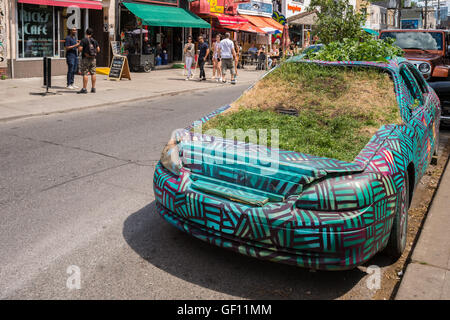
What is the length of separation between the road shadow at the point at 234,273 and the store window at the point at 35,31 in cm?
1573

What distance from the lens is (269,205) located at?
337 cm

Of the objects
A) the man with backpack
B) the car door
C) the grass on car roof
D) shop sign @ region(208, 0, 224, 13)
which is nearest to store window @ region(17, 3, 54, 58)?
the man with backpack

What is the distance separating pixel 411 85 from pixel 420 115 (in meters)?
0.52

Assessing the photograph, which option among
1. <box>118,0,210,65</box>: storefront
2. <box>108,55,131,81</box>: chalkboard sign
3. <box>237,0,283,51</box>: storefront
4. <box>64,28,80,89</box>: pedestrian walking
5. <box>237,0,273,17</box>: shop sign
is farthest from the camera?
<box>237,0,273,17</box>: shop sign

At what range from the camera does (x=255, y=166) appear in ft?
11.6

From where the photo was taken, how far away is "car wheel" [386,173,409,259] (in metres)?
3.79

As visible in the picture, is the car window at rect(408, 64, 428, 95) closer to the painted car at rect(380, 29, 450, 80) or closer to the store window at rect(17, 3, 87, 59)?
the painted car at rect(380, 29, 450, 80)

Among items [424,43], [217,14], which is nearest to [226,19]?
[217,14]

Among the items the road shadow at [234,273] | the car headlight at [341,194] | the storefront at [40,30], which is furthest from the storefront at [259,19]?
the car headlight at [341,194]

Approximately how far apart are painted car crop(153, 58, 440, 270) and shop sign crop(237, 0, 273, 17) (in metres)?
31.0

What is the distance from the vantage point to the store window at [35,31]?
1772cm
